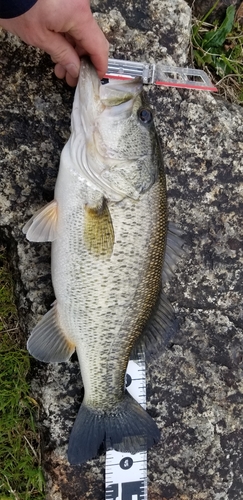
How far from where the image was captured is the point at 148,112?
238 centimetres

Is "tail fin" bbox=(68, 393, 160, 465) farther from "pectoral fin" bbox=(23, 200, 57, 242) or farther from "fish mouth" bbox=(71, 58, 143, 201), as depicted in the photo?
"fish mouth" bbox=(71, 58, 143, 201)

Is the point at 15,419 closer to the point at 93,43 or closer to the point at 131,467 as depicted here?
the point at 131,467

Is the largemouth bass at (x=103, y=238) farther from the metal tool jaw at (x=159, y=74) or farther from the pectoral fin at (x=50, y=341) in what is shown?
the metal tool jaw at (x=159, y=74)

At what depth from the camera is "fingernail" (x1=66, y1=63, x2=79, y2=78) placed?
8.28 ft

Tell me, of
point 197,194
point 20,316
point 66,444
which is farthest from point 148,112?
point 66,444

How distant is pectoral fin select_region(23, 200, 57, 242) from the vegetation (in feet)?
5.33

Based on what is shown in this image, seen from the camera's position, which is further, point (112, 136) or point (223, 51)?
point (223, 51)

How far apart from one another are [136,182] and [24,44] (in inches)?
39.4

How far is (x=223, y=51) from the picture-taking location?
3.59 metres

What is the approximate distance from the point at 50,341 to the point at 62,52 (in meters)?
1.34

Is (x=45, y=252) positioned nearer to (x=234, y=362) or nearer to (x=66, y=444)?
(x=66, y=444)

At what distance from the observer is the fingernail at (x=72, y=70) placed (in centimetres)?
252

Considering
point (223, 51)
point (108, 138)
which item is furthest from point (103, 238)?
point (223, 51)

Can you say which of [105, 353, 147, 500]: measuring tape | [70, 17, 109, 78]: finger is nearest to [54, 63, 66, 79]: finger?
[70, 17, 109, 78]: finger
